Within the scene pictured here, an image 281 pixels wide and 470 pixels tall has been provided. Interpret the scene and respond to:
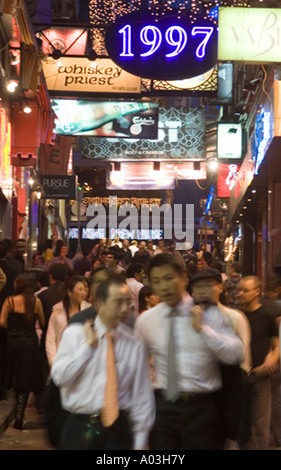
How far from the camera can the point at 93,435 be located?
4832mm

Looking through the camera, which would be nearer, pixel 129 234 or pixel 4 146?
pixel 4 146

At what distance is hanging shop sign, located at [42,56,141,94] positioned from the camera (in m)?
19.2

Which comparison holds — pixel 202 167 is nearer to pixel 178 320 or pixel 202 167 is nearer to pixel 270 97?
pixel 270 97

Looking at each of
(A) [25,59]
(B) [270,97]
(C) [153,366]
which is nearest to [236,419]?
(C) [153,366]

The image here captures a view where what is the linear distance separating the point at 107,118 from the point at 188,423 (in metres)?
17.6

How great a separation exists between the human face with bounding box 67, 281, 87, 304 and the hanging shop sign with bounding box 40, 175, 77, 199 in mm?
18476

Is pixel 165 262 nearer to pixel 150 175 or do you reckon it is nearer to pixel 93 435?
pixel 93 435

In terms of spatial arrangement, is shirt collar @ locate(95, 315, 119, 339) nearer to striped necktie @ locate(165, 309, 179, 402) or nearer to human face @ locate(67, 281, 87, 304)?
striped necktie @ locate(165, 309, 179, 402)

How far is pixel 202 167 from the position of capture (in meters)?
29.8

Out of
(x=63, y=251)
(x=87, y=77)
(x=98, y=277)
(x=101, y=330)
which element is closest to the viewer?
(x=101, y=330)

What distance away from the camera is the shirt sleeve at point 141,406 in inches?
194

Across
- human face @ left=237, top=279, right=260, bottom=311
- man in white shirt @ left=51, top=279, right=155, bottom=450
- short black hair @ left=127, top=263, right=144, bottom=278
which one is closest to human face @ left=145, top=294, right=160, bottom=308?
human face @ left=237, top=279, right=260, bottom=311

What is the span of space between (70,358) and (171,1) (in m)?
15.4

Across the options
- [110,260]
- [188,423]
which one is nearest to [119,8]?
[110,260]
